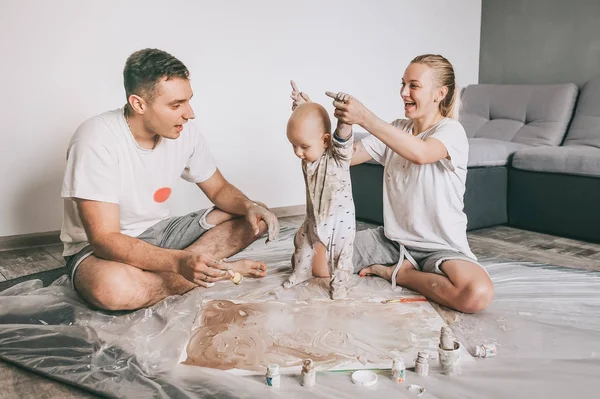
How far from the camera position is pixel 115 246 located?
66.3 inches

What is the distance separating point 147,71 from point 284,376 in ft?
3.47

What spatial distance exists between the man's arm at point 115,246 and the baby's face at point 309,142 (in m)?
0.50

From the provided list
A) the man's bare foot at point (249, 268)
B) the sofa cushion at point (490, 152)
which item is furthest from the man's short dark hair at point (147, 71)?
the sofa cushion at point (490, 152)

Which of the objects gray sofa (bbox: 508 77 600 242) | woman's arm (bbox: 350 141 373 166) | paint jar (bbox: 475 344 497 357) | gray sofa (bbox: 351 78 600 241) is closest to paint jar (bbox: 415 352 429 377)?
paint jar (bbox: 475 344 497 357)

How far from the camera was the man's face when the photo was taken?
1.80m

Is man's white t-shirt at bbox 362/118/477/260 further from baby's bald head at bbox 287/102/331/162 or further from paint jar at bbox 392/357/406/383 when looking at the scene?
paint jar at bbox 392/357/406/383

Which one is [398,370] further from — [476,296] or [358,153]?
[358,153]

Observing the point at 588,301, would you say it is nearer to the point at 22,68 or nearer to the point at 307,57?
the point at 307,57

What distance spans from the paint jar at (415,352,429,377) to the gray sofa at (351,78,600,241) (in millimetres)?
1729

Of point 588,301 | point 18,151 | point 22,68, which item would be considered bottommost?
point 588,301

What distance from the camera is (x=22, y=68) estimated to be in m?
2.63

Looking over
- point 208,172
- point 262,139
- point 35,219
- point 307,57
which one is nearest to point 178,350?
point 208,172

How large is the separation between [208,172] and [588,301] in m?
1.46

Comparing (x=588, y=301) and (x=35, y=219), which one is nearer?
(x=588, y=301)
